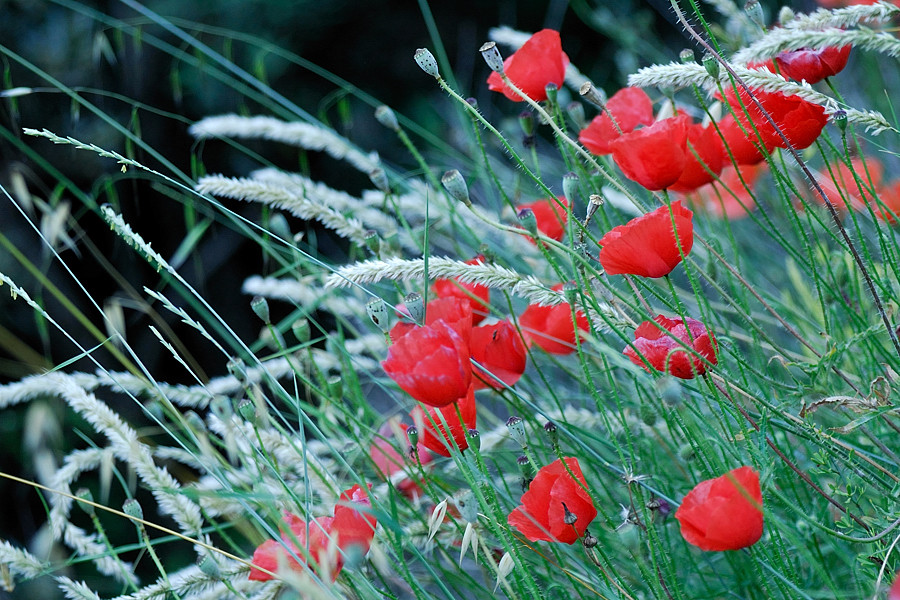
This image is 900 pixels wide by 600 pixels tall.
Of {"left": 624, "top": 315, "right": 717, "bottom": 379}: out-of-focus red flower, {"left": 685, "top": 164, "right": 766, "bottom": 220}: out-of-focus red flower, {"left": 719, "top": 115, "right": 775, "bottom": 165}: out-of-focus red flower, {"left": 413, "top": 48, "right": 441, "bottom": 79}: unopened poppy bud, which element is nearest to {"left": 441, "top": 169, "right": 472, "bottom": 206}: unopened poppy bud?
{"left": 413, "top": 48, "right": 441, "bottom": 79}: unopened poppy bud

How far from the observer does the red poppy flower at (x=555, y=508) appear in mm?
669

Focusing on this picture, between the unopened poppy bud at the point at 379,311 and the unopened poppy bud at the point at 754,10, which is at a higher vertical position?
the unopened poppy bud at the point at 754,10

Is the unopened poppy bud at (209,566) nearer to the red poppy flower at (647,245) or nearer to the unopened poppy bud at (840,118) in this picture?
the red poppy flower at (647,245)

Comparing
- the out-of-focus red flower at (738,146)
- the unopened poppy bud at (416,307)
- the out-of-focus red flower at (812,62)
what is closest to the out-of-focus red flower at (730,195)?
the out-of-focus red flower at (738,146)

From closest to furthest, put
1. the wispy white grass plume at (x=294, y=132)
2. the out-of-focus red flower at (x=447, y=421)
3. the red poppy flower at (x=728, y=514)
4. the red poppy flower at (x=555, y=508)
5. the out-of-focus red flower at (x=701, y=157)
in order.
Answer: the red poppy flower at (x=728, y=514), the red poppy flower at (x=555, y=508), the out-of-focus red flower at (x=447, y=421), the out-of-focus red flower at (x=701, y=157), the wispy white grass plume at (x=294, y=132)

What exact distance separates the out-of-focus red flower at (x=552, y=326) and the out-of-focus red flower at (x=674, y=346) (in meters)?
0.11

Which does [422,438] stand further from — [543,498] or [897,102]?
[897,102]

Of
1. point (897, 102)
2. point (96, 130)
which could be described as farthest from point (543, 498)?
point (96, 130)

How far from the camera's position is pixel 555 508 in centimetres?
67

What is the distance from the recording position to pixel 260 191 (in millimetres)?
974

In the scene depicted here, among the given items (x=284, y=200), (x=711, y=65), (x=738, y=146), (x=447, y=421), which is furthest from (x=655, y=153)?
(x=284, y=200)

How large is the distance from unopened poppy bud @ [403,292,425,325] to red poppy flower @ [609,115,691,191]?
23cm

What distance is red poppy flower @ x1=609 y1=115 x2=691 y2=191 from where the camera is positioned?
0.75 meters

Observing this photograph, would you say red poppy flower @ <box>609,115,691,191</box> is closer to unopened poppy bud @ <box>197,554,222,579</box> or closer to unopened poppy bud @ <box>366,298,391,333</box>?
unopened poppy bud @ <box>366,298,391,333</box>
